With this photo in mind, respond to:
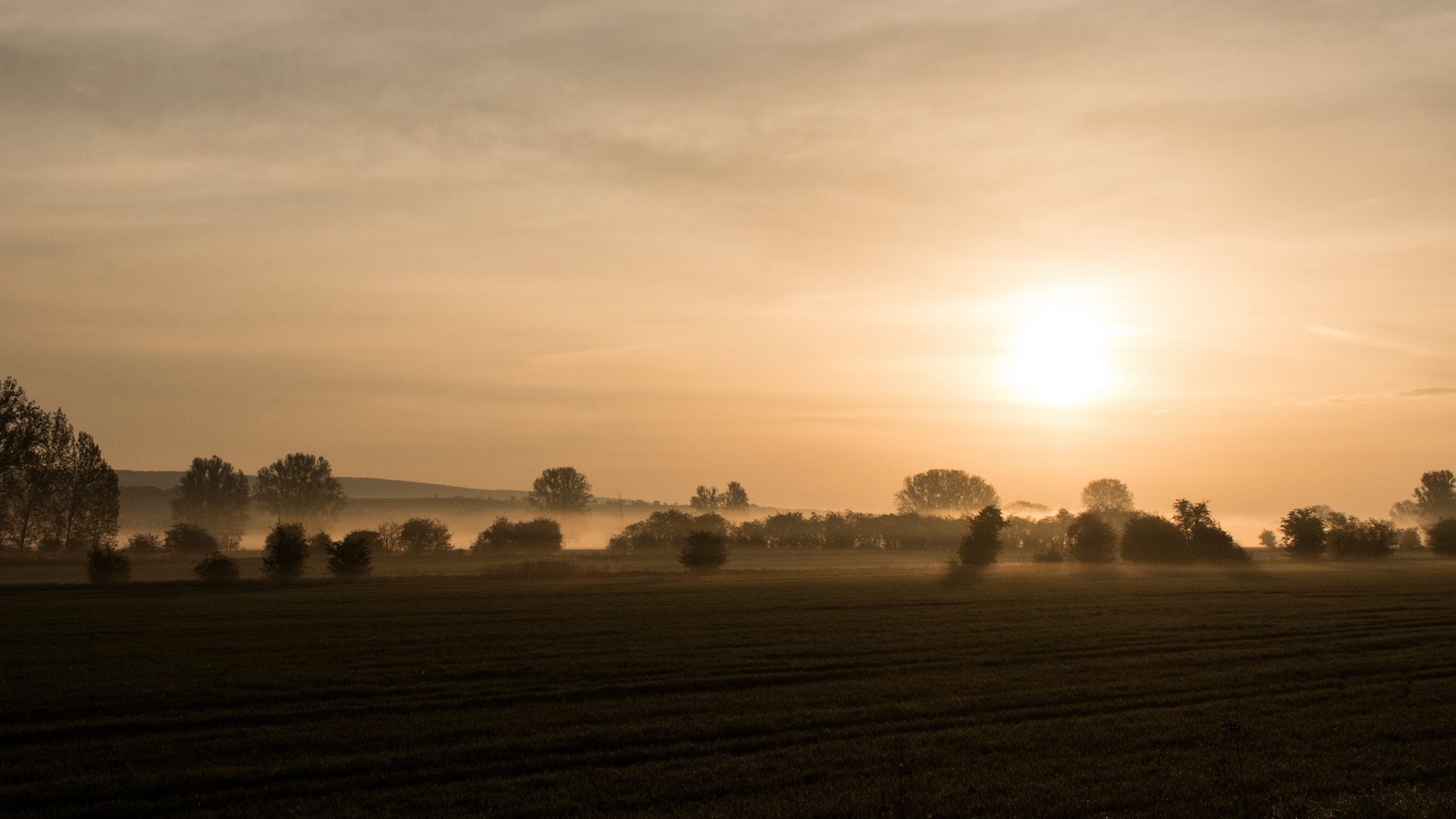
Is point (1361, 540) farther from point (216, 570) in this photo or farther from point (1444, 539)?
point (216, 570)

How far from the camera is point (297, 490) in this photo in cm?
13138

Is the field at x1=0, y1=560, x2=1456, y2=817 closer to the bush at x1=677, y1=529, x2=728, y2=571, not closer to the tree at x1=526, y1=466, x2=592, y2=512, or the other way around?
the bush at x1=677, y1=529, x2=728, y2=571

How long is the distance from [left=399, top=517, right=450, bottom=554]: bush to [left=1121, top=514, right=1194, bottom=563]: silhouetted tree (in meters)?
67.5

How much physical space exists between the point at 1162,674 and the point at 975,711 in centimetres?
631

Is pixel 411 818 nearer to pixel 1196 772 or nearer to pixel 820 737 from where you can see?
pixel 820 737

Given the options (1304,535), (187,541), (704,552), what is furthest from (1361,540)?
(187,541)

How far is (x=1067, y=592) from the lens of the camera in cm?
4222

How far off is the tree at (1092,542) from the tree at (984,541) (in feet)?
25.8

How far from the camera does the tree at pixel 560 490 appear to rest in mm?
142250

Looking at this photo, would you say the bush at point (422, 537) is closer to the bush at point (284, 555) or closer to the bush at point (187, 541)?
the bush at point (187, 541)

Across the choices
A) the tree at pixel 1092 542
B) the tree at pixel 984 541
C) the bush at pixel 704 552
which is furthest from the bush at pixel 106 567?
the tree at pixel 1092 542

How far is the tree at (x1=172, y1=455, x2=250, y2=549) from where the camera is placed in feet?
426

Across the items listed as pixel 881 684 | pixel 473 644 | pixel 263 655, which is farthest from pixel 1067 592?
pixel 263 655

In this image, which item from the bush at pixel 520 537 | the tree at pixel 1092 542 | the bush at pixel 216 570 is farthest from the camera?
the bush at pixel 520 537
